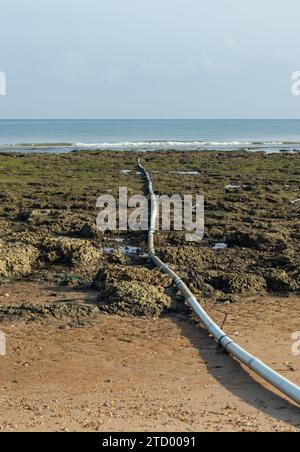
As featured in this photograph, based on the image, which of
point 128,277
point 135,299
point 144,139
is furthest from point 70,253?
point 144,139

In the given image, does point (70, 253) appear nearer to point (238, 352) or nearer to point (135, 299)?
point (135, 299)

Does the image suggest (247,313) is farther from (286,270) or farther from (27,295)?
(27,295)

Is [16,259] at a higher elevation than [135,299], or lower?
higher

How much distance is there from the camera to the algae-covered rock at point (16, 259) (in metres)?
8.81

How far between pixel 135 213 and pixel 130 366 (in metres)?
8.60
